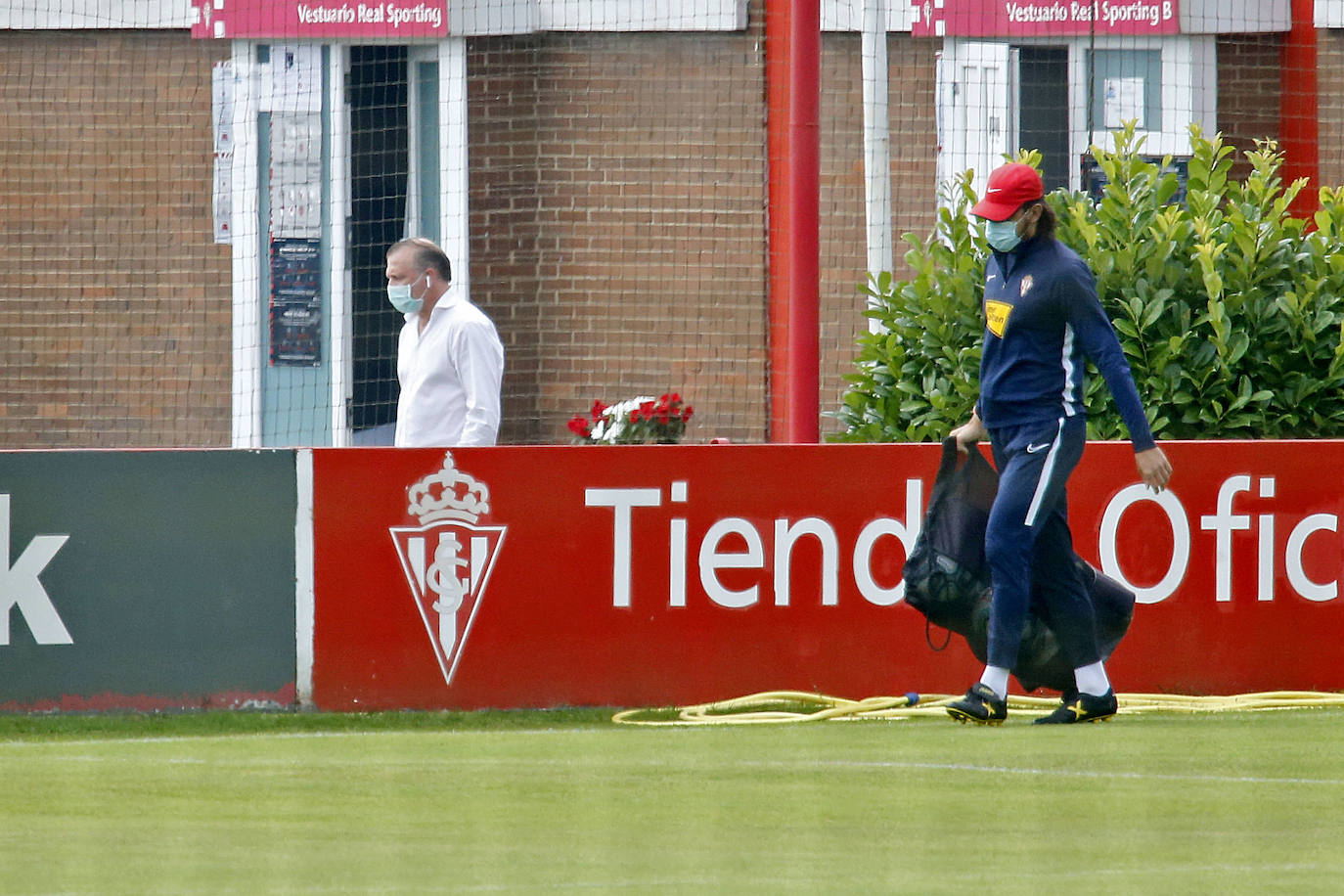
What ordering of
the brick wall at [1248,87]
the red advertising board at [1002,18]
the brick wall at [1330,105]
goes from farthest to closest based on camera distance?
the brick wall at [1248,87]
the brick wall at [1330,105]
the red advertising board at [1002,18]

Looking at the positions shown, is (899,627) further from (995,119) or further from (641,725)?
(995,119)

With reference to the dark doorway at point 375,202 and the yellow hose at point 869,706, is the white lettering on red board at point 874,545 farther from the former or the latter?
the dark doorway at point 375,202

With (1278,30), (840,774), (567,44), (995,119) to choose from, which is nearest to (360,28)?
(567,44)

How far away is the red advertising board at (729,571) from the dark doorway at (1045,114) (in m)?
7.30

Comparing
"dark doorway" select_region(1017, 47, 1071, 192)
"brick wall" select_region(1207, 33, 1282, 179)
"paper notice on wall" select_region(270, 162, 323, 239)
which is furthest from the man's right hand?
"brick wall" select_region(1207, 33, 1282, 179)

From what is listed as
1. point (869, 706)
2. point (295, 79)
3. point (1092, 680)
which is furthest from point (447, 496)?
point (295, 79)

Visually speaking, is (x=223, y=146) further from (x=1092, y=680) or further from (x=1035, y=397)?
(x=1092, y=680)

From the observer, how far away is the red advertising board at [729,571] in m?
8.76

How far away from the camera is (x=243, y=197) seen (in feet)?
53.6

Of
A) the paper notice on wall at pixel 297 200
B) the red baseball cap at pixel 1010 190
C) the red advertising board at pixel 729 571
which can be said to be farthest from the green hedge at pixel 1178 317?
the paper notice on wall at pixel 297 200

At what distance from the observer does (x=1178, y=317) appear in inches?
399

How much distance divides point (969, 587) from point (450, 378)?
7.69 feet

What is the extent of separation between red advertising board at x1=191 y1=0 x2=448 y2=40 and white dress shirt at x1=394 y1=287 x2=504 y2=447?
7.30 m

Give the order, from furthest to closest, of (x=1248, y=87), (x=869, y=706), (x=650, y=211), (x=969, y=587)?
(x=1248, y=87) → (x=650, y=211) → (x=869, y=706) → (x=969, y=587)
